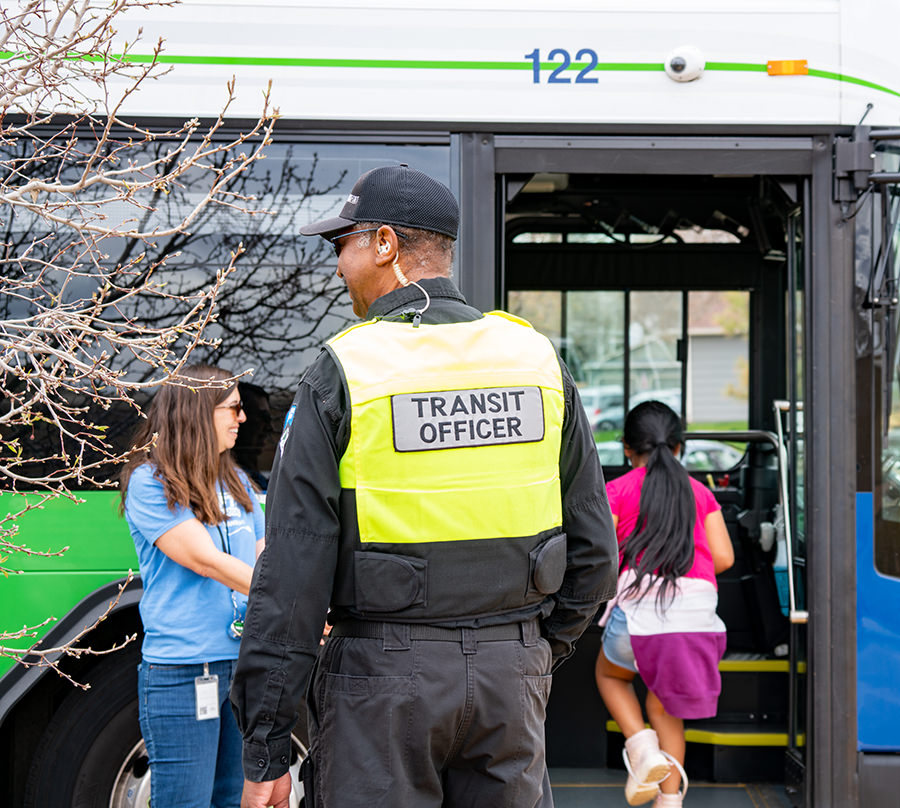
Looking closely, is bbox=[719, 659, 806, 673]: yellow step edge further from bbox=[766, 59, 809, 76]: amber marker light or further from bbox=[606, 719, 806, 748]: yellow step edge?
bbox=[766, 59, 809, 76]: amber marker light

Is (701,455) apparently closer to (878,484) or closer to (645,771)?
(878,484)

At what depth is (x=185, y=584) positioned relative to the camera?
273 centimetres

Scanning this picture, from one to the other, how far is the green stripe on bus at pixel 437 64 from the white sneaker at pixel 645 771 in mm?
2328

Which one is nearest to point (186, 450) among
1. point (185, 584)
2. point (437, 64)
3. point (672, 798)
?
point (185, 584)

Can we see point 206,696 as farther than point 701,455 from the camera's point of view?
No

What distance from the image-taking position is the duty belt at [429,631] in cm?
183

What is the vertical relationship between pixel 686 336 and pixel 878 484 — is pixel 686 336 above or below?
above

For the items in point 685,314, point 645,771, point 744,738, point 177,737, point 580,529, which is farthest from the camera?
point 685,314

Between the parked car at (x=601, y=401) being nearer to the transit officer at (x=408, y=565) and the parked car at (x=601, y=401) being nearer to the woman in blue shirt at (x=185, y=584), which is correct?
the woman in blue shirt at (x=185, y=584)

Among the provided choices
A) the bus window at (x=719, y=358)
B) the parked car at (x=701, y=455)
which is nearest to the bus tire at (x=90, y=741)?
the parked car at (x=701, y=455)

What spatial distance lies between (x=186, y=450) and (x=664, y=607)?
5.91ft

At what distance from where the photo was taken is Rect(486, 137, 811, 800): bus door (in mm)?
4219

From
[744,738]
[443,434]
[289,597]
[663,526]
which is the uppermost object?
[443,434]

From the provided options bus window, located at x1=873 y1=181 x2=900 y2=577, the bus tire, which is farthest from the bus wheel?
bus window, located at x1=873 y1=181 x2=900 y2=577
